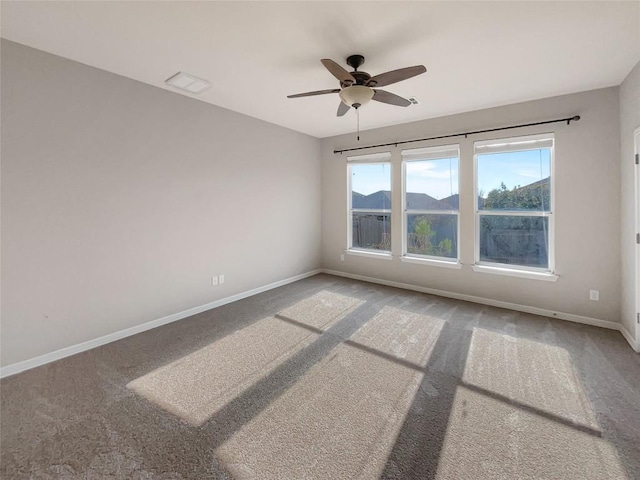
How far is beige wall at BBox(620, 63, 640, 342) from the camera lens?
273 cm

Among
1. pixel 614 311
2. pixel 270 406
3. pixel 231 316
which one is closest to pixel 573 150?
pixel 614 311

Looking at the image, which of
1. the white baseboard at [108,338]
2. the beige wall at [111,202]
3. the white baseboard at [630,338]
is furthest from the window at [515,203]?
the white baseboard at [108,338]

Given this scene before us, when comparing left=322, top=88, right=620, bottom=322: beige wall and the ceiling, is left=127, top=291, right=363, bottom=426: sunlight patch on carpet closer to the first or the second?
left=322, top=88, right=620, bottom=322: beige wall

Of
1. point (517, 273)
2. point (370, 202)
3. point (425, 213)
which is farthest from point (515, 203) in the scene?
point (370, 202)

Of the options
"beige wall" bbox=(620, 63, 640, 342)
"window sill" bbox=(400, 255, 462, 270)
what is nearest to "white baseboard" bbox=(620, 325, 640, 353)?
"beige wall" bbox=(620, 63, 640, 342)

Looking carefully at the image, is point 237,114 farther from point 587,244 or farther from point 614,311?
point 614,311

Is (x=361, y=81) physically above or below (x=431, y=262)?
above

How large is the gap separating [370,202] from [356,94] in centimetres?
285

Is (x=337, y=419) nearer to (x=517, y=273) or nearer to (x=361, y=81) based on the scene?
(x=361, y=81)

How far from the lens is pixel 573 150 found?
132 inches

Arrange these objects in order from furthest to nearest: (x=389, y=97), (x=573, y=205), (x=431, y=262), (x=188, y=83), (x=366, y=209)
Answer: (x=366, y=209), (x=431, y=262), (x=573, y=205), (x=188, y=83), (x=389, y=97)

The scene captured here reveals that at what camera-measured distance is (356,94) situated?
2551mm

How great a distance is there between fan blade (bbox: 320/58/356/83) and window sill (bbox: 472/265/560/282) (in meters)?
3.12

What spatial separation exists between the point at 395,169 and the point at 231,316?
342 cm
